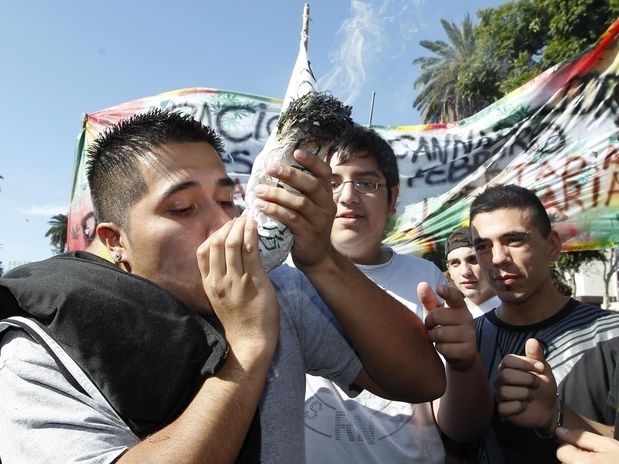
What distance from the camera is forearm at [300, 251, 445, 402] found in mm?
1620

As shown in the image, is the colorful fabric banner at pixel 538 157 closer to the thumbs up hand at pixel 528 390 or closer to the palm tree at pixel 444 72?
the thumbs up hand at pixel 528 390

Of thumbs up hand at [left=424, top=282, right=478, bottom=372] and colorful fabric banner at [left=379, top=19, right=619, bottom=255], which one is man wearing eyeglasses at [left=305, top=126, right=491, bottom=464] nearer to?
thumbs up hand at [left=424, top=282, right=478, bottom=372]

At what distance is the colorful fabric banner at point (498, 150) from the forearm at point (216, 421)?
4099 millimetres

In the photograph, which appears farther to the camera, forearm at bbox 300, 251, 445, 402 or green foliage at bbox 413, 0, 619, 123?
green foliage at bbox 413, 0, 619, 123

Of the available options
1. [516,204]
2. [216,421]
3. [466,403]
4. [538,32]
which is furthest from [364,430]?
[538,32]

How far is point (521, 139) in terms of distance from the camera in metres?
5.52

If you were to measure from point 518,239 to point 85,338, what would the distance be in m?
2.51

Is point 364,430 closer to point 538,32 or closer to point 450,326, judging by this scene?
point 450,326

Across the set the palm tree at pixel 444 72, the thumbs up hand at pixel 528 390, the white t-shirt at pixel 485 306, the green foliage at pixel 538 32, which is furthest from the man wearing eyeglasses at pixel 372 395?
the palm tree at pixel 444 72

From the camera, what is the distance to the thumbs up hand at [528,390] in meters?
1.86

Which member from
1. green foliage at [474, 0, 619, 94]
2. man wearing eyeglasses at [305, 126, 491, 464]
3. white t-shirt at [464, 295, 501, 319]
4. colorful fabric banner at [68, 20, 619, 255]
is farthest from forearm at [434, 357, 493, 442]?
green foliage at [474, 0, 619, 94]

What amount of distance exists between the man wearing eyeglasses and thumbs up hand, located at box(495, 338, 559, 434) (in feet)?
0.40

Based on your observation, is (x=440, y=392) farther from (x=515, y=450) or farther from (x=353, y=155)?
(x=353, y=155)

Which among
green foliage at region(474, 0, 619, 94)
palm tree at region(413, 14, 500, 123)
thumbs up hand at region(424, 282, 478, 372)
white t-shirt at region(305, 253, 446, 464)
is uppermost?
palm tree at region(413, 14, 500, 123)
